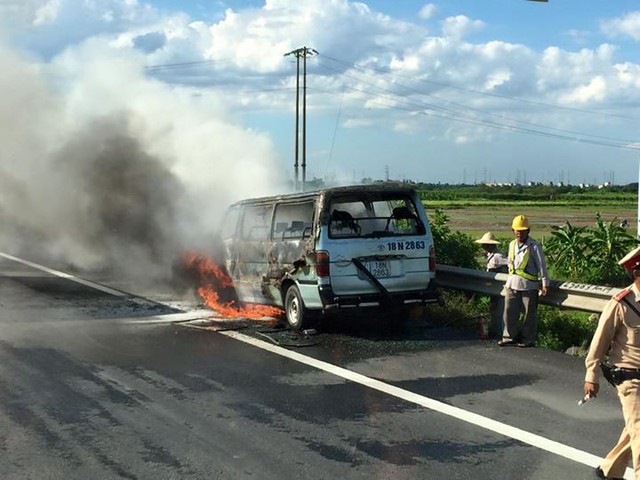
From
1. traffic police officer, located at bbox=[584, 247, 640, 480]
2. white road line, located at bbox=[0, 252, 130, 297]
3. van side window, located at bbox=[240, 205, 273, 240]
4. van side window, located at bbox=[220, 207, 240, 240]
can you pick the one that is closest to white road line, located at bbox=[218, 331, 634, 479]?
traffic police officer, located at bbox=[584, 247, 640, 480]

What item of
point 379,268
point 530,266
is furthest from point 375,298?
point 530,266

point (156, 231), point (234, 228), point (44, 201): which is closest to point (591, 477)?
point (234, 228)

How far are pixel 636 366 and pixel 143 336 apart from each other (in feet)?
21.9

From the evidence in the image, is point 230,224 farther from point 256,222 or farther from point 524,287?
point 524,287

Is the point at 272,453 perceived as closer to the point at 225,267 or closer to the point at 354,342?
the point at 354,342

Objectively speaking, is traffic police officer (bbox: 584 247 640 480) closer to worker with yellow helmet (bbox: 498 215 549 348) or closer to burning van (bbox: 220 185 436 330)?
worker with yellow helmet (bbox: 498 215 549 348)

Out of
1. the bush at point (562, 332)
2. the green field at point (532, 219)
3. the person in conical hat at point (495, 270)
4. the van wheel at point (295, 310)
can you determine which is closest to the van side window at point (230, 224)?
the van wheel at point (295, 310)

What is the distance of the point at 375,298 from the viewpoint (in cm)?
910

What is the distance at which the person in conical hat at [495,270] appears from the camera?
30.9ft

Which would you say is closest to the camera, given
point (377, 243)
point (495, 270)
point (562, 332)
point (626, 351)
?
point (626, 351)

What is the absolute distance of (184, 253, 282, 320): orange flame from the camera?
11.2m

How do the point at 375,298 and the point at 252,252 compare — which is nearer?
the point at 375,298

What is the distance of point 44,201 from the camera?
22.2m

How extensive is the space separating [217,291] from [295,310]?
11.4ft
